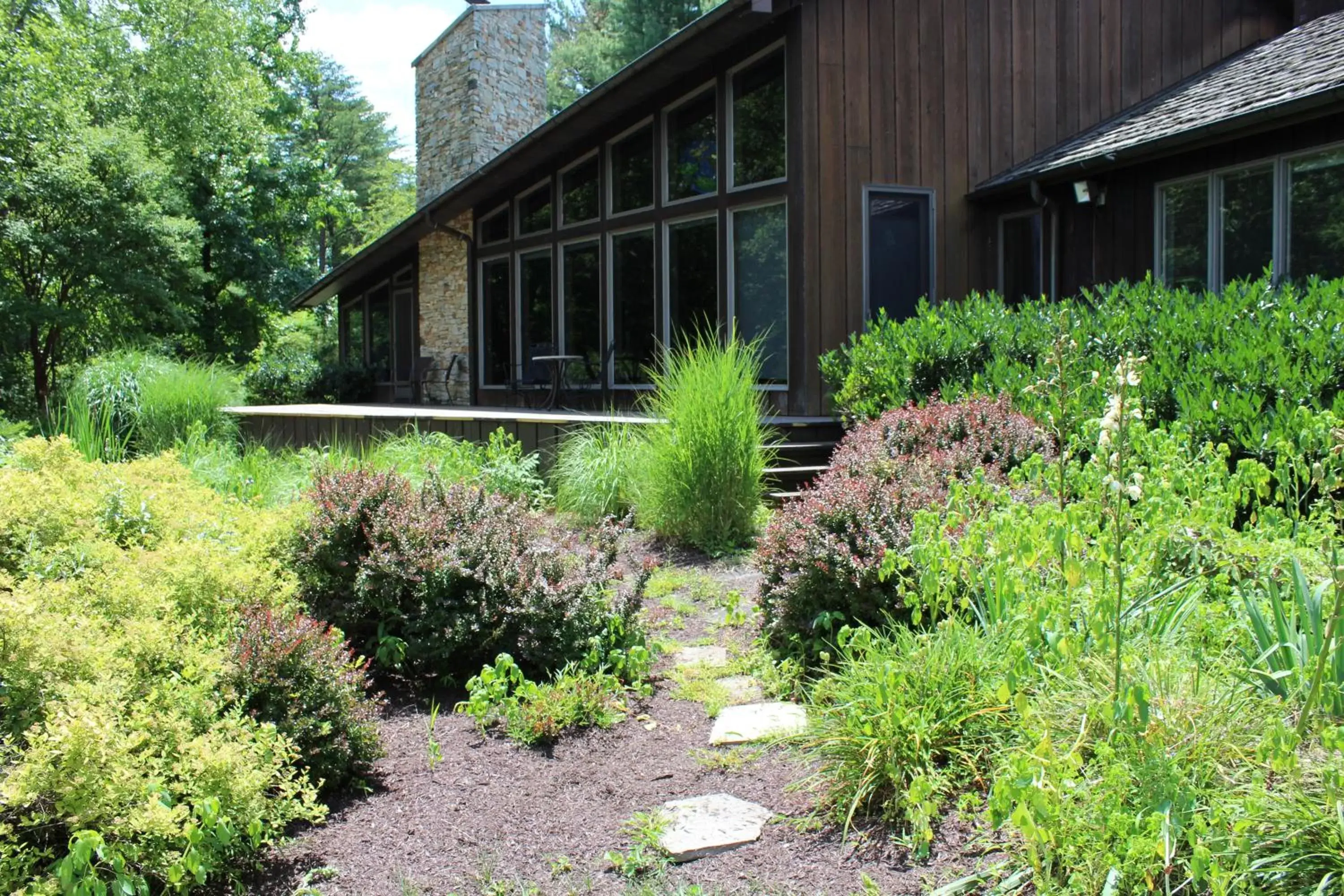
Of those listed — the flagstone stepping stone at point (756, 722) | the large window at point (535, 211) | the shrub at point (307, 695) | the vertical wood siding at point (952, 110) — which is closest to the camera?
the shrub at point (307, 695)

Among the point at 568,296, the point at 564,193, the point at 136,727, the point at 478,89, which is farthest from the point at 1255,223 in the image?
the point at 478,89

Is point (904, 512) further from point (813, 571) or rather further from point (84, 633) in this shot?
point (84, 633)

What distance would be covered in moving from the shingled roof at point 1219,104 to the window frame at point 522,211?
5370 mm

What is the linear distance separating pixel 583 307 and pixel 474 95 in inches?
291

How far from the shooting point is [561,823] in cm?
264

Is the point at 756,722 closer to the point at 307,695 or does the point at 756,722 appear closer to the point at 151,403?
the point at 307,695

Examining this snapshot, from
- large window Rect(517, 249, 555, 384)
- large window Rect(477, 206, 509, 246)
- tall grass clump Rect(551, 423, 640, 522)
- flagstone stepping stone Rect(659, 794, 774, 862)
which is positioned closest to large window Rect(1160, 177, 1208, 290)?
tall grass clump Rect(551, 423, 640, 522)

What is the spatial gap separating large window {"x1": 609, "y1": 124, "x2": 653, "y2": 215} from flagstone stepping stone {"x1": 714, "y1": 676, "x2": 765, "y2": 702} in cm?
778

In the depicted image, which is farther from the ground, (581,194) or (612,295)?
(581,194)

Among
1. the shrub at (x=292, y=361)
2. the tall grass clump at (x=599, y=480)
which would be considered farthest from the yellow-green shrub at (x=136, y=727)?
the shrub at (x=292, y=361)

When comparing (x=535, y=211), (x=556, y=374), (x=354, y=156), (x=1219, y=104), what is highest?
(x=354, y=156)

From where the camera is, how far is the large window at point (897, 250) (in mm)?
8867

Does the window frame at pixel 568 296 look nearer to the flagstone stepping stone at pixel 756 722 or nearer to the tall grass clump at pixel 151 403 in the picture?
the tall grass clump at pixel 151 403

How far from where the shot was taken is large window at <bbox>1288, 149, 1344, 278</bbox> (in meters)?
7.62
